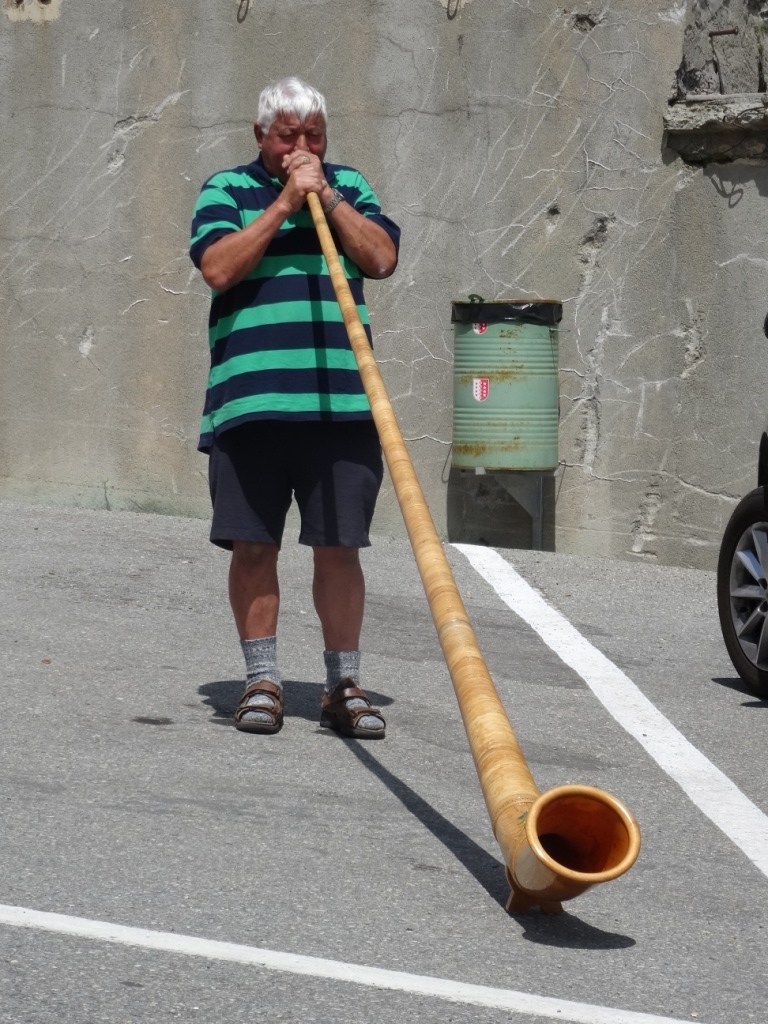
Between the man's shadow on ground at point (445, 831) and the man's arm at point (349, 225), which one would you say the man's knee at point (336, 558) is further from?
the man's arm at point (349, 225)

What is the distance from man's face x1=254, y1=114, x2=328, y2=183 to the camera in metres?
4.59

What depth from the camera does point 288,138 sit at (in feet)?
15.1

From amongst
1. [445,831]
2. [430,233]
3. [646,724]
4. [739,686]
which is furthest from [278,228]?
[430,233]

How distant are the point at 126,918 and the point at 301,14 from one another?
292 inches

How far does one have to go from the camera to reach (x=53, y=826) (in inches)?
142

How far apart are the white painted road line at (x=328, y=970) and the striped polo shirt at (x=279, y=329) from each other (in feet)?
6.02

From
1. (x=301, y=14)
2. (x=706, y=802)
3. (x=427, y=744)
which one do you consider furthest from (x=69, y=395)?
(x=706, y=802)

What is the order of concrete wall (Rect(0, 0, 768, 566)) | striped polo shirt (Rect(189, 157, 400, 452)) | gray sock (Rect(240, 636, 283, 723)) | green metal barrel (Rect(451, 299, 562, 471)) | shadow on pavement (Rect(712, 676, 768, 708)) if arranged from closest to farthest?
striped polo shirt (Rect(189, 157, 400, 452)), gray sock (Rect(240, 636, 283, 723)), shadow on pavement (Rect(712, 676, 768, 708)), green metal barrel (Rect(451, 299, 562, 471)), concrete wall (Rect(0, 0, 768, 566))

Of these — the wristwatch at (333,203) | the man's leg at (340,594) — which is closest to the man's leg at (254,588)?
the man's leg at (340,594)

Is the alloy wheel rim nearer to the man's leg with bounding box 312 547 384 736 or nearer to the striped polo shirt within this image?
the man's leg with bounding box 312 547 384 736

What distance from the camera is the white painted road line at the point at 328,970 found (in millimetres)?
2695

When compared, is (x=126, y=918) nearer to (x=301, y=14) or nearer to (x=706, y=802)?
(x=706, y=802)

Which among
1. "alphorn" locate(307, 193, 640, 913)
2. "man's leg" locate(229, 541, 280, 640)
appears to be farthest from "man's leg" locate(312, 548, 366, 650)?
"alphorn" locate(307, 193, 640, 913)

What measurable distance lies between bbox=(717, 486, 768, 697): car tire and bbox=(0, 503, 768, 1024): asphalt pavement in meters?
0.13
